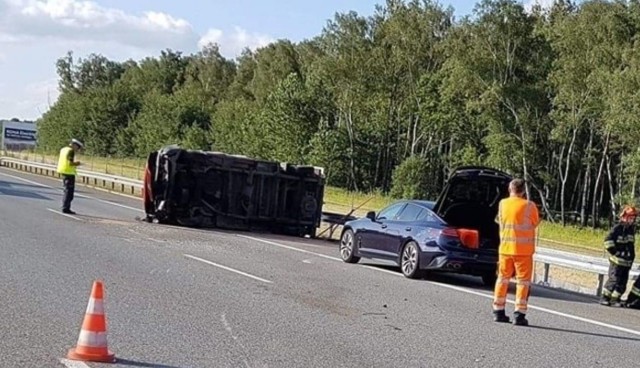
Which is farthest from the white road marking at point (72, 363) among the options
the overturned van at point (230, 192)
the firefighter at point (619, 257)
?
the overturned van at point (230, 192)

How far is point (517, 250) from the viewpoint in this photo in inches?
436

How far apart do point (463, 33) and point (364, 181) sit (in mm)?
21956

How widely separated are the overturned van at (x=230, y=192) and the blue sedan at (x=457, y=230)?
7919mm

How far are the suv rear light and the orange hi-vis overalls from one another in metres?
3.58

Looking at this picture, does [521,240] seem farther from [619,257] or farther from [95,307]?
[95,307]

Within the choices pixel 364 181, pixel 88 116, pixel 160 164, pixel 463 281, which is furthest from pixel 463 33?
pixel 88 116

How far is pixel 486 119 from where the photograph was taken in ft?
194

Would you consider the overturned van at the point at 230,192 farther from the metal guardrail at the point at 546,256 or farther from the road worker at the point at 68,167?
the road worker at the point at 68,167

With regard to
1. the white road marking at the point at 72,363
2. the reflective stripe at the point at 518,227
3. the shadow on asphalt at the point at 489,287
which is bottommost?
the white road marking at the point at 72,363

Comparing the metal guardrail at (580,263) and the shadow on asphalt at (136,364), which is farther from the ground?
the metal guardrail at (580,263)

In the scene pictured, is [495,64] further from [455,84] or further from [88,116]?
[88,116]

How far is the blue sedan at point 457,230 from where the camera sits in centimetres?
1491

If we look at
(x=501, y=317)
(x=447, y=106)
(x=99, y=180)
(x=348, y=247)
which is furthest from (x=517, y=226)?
(x=447, y=106)

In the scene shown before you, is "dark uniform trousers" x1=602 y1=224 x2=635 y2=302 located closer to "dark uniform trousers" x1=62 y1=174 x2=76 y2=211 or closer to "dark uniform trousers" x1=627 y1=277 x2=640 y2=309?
"dark uniform trousers" x1=627 y1=277 x2=640 y2=309
